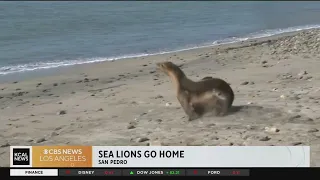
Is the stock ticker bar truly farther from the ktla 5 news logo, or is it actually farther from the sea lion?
the sea lion

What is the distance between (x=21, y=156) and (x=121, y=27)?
72.9ft

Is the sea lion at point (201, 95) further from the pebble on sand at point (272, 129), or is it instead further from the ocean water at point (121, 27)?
the ocean water at point (121, 27)

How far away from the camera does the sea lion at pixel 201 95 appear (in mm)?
8359

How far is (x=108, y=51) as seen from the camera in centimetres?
1936

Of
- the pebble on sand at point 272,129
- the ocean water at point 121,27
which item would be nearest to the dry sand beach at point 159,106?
the pebble on sand at point 272,129

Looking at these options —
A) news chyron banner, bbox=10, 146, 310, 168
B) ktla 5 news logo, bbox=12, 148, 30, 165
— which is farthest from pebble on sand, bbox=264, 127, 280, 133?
ktla 5 news logo, bbox=12, 148, 30, 165

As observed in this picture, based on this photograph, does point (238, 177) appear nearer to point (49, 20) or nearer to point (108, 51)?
point (108, 51)

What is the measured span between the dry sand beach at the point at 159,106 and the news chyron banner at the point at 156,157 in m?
1.17

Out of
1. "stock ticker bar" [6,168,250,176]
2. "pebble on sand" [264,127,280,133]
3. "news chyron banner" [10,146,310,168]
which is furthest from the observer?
"pebble on sand" [264,127,280,133]

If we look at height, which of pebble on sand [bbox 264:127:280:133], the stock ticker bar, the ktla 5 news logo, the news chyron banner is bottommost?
the stock ticker bar

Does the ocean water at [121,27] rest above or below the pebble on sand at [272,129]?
above

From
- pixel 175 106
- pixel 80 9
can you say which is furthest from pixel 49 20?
pixel 175 106

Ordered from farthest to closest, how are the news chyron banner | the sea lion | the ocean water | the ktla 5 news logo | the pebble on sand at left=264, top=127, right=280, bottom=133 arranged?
the ocean water → the sea lion → the pebble on sand at left=264, top=127, right=280, bottom=133 → the ktla 5 news logo → the news chyron banner

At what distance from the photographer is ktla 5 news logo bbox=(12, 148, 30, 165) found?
527 cm
